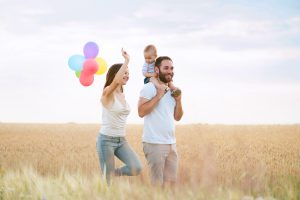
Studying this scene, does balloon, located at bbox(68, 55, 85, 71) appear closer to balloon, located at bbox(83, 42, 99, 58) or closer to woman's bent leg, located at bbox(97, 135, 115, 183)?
balloon, located at bbox(83, 42, 99, 58)

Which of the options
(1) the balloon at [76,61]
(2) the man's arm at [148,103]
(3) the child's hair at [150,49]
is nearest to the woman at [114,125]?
(2) the man's arm at [148,103]

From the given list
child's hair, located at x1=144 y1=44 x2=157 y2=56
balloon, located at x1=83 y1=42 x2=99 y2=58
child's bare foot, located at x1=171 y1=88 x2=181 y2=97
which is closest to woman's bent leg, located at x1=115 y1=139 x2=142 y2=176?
child's bare foot, located at x1=171 y1=88 x2=181 y2=97

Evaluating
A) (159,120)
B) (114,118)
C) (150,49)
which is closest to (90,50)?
(150,49)

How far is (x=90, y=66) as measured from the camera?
284 inches

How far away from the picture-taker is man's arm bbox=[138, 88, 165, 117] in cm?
512

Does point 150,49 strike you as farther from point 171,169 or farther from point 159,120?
point 171,169

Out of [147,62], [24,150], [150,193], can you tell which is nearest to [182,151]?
[24,150]

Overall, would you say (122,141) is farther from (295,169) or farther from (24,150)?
(24,150)

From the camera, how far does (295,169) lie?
29.6 feet

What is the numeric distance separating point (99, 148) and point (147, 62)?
1351mm

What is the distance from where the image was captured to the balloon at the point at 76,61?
7.38 metres

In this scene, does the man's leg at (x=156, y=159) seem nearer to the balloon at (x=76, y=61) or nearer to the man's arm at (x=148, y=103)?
the man's arm at (x=148, y=103)

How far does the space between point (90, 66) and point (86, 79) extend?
0.74ft

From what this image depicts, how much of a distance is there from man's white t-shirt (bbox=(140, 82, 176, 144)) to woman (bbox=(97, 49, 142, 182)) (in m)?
0.41
